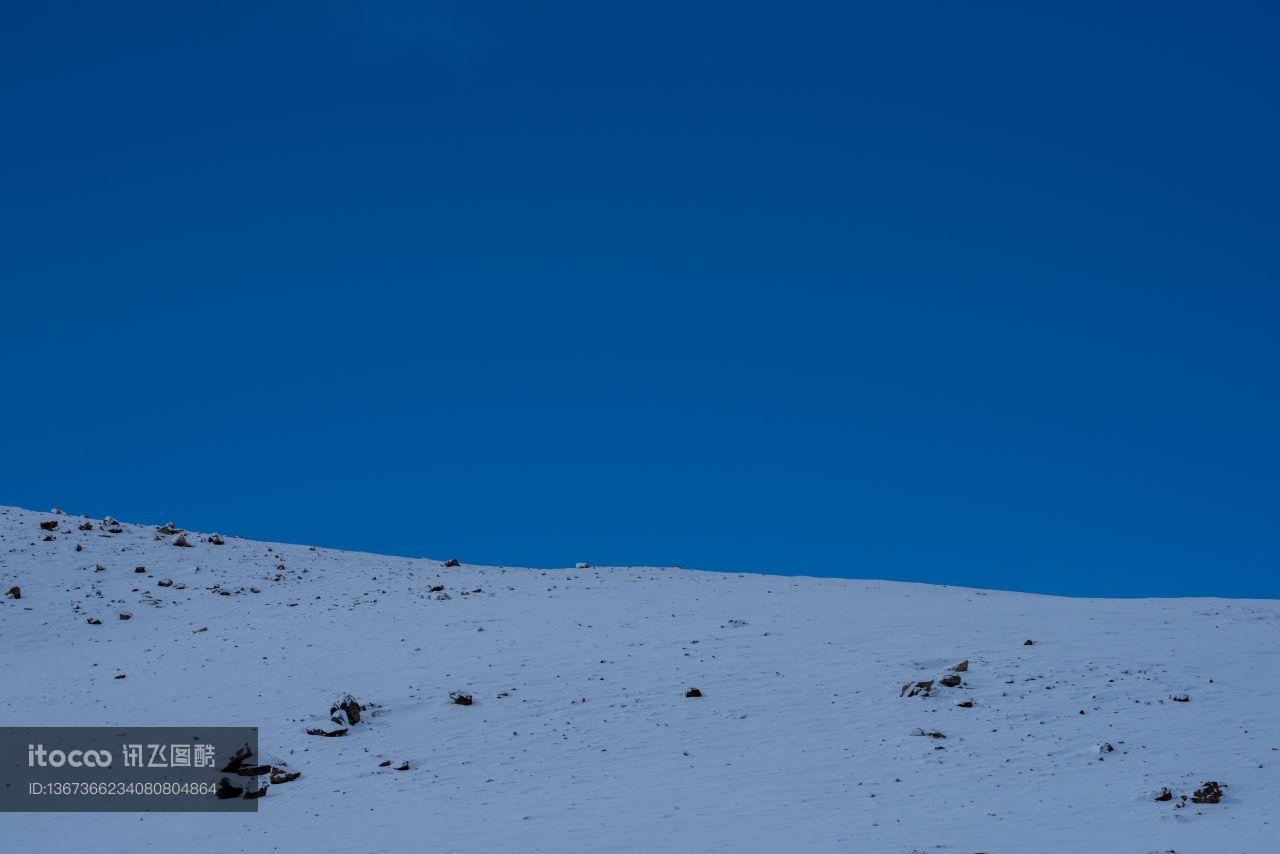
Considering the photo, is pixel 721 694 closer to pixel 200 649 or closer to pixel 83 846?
pixel 83 846

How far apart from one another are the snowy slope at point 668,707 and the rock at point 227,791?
868mm

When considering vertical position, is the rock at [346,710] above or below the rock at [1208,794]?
above

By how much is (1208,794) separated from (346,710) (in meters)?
21.7

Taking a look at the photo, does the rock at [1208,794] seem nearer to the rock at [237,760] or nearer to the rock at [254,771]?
the rock at [254,771]

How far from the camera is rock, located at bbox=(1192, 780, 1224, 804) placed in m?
22.2

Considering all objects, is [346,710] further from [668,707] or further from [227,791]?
[668,707]

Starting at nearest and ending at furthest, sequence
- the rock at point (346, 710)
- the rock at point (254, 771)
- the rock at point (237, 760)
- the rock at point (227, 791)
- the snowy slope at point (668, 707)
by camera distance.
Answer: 1. the snowy slope at point (668, 707)
2. the rock at point (227, 791)
3. the rock at point (254, 771)
4. the rock at point (237, 760)
5. the rock at point (346, 710)

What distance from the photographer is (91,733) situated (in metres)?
28.8

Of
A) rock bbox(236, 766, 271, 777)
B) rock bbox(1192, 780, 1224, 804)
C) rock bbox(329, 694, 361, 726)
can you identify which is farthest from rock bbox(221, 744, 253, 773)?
rock bbox(1192, 780, 1224, 804)

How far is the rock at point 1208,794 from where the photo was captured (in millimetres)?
22188

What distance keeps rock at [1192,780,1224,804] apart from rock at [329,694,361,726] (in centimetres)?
2110

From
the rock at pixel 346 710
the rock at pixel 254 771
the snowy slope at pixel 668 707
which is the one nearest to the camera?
the snowy slope at pixel 668 707

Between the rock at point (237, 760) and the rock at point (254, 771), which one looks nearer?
the rock at point (254, 771)

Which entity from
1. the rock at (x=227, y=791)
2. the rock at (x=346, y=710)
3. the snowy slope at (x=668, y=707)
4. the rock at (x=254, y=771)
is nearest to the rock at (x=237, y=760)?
the rock at (x=254, y=771)
